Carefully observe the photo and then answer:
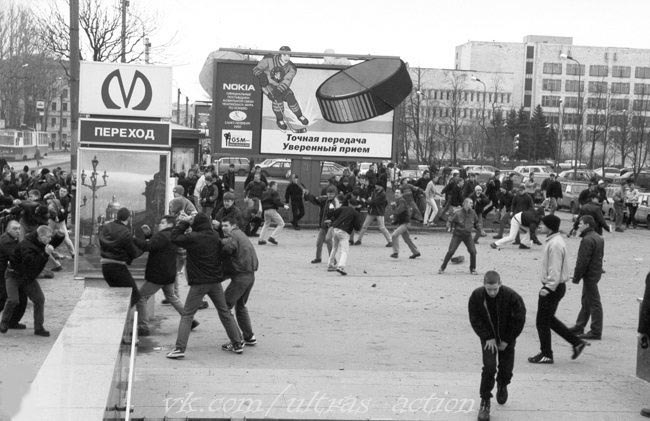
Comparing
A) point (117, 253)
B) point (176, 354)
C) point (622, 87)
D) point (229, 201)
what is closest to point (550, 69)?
point (622, 87)

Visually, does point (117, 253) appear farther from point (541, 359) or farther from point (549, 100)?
point (549, 100)

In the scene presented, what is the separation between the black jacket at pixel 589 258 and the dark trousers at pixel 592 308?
0.13 metres

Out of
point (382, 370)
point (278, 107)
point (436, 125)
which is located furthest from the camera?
point (436, 125)

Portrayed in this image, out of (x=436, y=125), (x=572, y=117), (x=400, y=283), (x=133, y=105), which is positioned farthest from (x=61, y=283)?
(x=572, y=117)

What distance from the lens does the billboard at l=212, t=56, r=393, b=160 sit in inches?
1144

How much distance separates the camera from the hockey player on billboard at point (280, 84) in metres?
29.0

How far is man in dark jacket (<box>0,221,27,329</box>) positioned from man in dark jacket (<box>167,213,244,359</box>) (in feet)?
8.31

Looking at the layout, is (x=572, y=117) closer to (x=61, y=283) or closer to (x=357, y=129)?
(x=357, y=129)

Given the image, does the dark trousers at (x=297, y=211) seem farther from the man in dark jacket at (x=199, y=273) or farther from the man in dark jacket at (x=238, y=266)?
the man in dark jacket at (x=199, y=273)

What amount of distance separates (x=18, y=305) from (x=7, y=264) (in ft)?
1.84

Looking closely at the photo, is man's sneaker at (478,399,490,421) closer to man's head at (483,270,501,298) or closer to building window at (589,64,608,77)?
man's head at (483,270,501,298)

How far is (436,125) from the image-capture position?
8219 cm

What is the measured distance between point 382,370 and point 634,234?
2180cm

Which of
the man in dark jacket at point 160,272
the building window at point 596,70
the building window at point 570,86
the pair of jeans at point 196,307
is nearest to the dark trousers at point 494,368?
the pair of jeans at point 196,307
